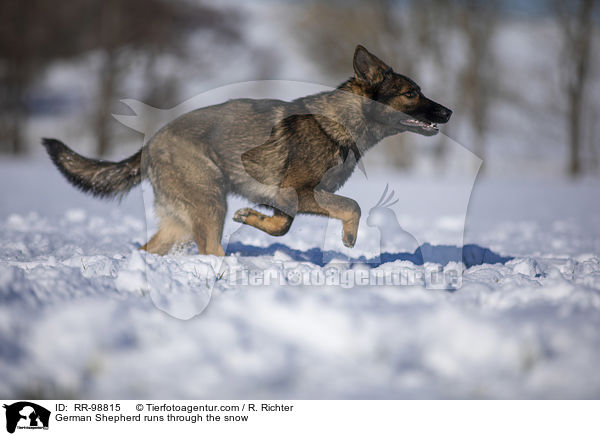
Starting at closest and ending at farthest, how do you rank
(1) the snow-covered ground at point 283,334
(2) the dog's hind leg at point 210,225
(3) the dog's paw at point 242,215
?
(1) the snow-covered ground at point 283,334 < (3) the dog's paw at point 242,215 < (2) the dog's hind leg at point 210,225

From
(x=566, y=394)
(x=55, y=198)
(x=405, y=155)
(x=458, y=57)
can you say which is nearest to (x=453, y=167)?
(x=405, y=155)

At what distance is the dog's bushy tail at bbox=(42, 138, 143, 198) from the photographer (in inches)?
129

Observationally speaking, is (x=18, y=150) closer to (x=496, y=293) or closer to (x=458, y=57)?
(x=458, y=57)

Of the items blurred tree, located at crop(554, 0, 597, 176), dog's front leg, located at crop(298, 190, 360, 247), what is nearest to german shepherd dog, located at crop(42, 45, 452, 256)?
dog's front leg, located at crop(298, 190, 360, 247)

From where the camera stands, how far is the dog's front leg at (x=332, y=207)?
3.05 m

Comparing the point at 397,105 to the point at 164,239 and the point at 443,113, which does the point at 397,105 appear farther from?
the point at 164,239

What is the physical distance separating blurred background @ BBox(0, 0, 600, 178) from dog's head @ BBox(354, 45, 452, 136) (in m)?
12.5

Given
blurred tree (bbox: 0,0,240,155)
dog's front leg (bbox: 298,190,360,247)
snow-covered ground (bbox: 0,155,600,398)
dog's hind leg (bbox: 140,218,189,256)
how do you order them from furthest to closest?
blurred tree (bbox: 0,0,240,155), dog's hind leg (bbox: 140,218,189,256), dog's front leg (bbox: 298,190,360,247), snow-covered ground (bbox: 0,155,600,398)

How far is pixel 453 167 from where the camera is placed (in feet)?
54.4

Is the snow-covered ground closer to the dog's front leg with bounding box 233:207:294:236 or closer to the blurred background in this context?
the dog's front leg with bounding box 233:207:294:236
